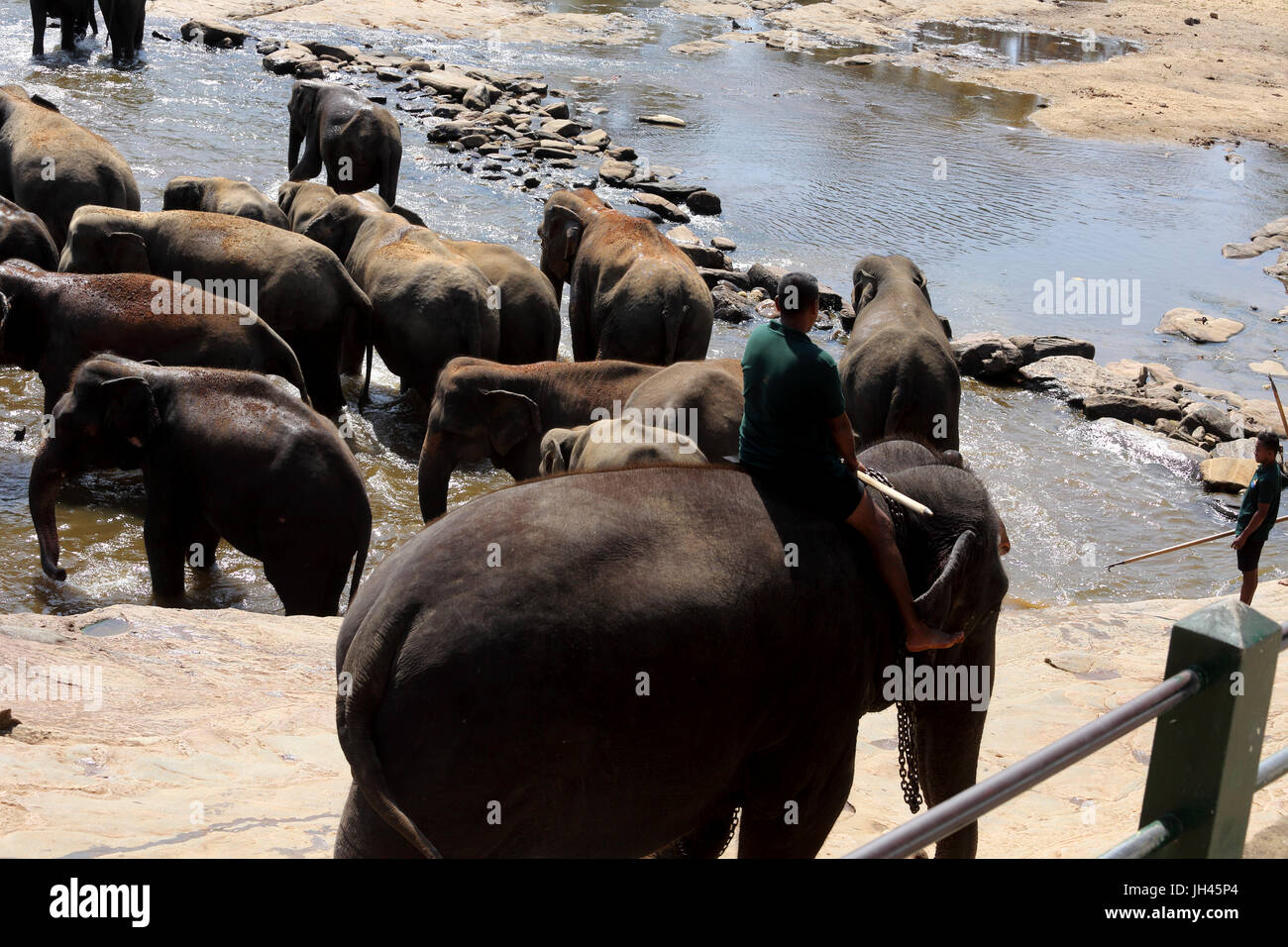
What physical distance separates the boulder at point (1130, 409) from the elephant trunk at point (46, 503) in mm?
8439

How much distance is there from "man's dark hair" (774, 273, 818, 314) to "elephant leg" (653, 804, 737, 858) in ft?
4.91

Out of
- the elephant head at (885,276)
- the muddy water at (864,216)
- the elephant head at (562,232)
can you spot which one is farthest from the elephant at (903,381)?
the elephant head at (562,232)

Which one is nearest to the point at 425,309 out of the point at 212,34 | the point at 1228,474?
the point at 1228,474

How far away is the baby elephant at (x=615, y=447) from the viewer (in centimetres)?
604

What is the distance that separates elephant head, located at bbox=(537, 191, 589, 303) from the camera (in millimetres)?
11422

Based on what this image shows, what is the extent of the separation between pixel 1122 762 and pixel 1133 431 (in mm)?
6386

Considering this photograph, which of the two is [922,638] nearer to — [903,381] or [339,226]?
[903,381]

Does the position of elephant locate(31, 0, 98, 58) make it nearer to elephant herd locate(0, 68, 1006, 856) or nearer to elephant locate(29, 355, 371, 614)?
elephant herd locate(0, 68, 1006, 856)

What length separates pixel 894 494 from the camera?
3770 millimetres

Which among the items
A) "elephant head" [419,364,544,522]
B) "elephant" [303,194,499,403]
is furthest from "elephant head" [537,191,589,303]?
"elephant head" [419,364,544,522]
